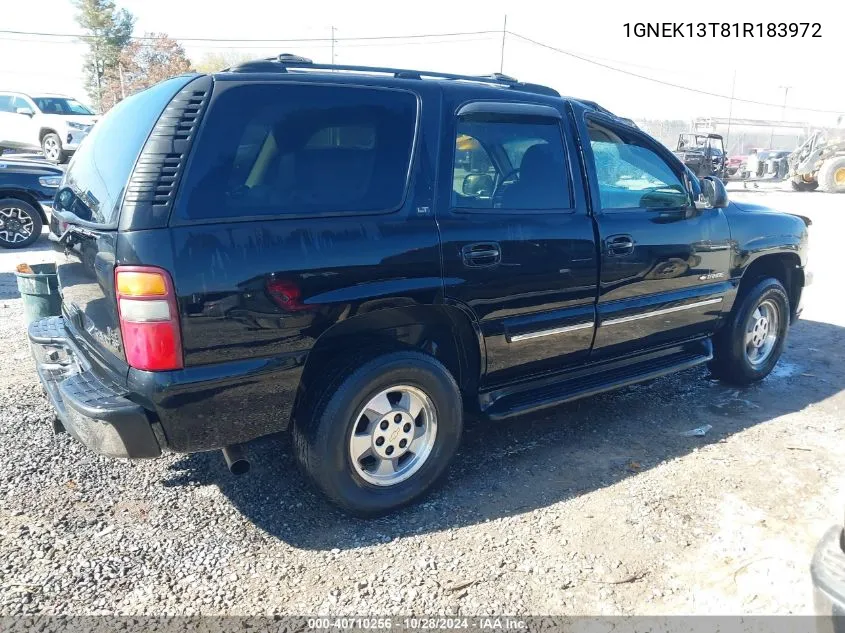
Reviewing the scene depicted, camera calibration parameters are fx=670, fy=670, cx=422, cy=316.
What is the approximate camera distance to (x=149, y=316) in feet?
8.36

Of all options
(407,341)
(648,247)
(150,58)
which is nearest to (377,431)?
(407,341)

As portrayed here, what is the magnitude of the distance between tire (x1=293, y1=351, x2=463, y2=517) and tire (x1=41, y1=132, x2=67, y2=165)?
18.3 meters

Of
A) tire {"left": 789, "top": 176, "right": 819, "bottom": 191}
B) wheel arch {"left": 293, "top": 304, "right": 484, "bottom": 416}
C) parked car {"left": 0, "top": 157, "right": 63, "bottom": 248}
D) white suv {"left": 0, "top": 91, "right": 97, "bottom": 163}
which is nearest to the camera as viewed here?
wheel arch {"left": 293, "top": 304, "right": 484, "bottom": 416}

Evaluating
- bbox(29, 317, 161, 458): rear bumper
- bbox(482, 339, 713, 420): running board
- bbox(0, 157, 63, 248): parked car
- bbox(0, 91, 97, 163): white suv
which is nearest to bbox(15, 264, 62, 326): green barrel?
bbox(29, 317, 161, 458): rear bumper

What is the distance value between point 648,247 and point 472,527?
1985 mm

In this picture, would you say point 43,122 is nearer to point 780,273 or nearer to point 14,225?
point 14,225

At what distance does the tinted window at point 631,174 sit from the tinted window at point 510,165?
0.31 meters

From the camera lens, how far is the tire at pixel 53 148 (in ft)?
59.7

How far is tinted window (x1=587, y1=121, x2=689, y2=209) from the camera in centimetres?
394

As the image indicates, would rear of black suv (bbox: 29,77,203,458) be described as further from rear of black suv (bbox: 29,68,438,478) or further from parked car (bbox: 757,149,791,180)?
parked car (bbox: 757,149,791,180)

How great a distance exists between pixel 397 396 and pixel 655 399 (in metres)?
2.37

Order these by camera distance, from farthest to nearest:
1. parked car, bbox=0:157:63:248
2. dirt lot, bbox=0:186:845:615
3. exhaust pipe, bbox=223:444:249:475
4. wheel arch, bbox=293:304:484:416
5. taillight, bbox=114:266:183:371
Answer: parked car, bbox=0:157:63:248
wheel arch, bbox=293:304:484:416
exhaust pipe, bbox=223:444:249:475
dirt lot, bbox=0:186:845:615
taillight, bbox=114:266:183:371

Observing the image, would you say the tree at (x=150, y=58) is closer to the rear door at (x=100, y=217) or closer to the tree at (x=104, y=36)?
the tree at (x=104, y=36)

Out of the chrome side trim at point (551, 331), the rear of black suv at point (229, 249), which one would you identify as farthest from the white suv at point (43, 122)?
the chrome side trim at point (551, 331)
